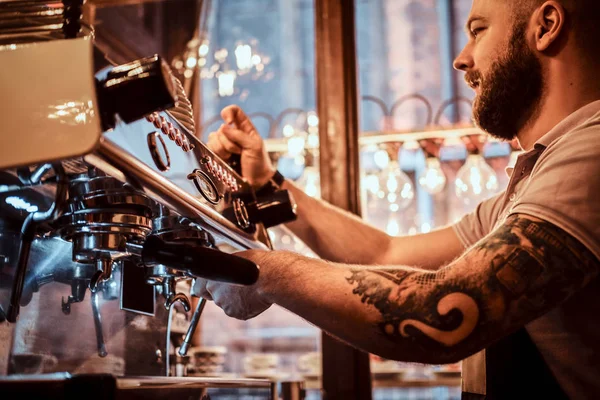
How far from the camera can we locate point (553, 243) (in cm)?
100

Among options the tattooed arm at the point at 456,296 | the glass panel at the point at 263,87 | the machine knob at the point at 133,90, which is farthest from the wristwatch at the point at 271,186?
the glass panel at the point at 263,87

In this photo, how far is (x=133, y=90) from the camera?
752 mm

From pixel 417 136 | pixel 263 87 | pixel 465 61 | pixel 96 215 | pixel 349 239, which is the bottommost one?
pixel 96 215

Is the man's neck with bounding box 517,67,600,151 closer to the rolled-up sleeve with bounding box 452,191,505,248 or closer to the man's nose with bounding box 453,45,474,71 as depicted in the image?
the man's nose with bounding box 453,45,474,71

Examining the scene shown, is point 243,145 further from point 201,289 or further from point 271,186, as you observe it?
point 201,289

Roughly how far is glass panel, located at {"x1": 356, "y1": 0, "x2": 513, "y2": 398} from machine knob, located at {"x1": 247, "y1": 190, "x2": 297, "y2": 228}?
166 cm

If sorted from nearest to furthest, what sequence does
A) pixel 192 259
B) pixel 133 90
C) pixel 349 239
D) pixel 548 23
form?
pixel 133 90
pixel 192 259
pixel 548 23
pixel 349 239

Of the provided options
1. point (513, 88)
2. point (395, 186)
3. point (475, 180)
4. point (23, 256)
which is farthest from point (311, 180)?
point (23, 256)

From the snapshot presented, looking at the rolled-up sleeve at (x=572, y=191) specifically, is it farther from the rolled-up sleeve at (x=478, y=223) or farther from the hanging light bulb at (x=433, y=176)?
the hanging light bulb at (x=433, y=176)

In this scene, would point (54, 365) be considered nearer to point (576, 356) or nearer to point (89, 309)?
point (89, 309)

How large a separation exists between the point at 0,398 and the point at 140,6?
96.7 inches

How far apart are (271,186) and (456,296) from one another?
77 cm

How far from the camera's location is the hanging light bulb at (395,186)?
307 centimetres

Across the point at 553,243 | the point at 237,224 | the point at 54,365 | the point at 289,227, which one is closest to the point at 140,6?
the point at 289,227
